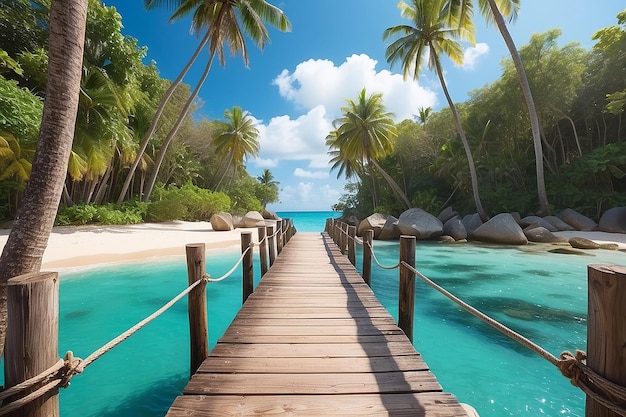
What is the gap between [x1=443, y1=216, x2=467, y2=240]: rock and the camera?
55.9 ft

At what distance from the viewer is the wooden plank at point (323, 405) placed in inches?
75.7

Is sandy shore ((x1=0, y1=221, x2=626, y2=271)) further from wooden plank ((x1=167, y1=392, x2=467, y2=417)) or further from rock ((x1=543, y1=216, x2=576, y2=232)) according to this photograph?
wooden plank ((x1=167, y1=392, x2=467, y2=417))

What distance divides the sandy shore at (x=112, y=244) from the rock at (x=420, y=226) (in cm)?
1000

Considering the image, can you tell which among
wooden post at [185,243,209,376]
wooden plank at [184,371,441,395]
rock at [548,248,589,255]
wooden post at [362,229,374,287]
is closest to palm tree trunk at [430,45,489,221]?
rock at [548,248,589,255]

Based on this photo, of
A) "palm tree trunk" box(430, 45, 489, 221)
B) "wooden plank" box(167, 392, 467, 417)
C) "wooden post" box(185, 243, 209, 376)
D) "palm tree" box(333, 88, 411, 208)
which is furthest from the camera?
"palm tree" box(333, 88, 411, 208)

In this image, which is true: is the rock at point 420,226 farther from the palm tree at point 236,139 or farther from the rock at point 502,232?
the palm tree at point 236,139

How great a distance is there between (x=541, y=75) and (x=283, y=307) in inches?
872

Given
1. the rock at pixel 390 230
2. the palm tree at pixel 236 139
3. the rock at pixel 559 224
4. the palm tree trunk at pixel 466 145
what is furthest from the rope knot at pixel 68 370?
the palm tree at pixel 236 139

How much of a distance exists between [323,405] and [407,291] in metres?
1.92

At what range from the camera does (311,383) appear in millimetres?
2285

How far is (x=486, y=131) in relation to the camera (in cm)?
2098

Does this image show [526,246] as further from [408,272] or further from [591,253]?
[408,272]

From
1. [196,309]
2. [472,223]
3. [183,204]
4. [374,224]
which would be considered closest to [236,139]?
[183,204]

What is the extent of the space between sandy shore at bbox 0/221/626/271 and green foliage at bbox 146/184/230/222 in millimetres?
1800
